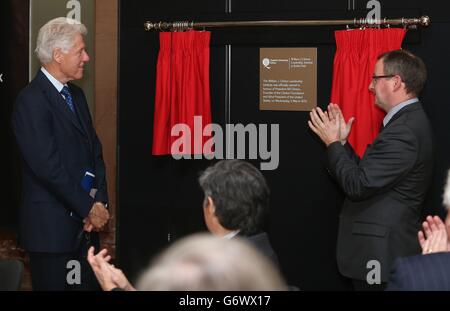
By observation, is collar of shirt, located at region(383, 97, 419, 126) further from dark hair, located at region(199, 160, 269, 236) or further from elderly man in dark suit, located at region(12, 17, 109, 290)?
elderly man in dark suit, located at region(12, 17, 109, 290)

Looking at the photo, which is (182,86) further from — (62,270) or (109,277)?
(109,277)

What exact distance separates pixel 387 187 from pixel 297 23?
1.24m

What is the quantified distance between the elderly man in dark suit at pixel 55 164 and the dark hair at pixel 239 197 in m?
1.29

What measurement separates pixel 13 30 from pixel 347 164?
2.58 m

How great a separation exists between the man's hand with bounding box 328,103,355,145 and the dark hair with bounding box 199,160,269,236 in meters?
1.38

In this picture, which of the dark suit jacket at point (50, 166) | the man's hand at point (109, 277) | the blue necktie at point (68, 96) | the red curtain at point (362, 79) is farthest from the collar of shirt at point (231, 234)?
the red curtain at point (362, 79)

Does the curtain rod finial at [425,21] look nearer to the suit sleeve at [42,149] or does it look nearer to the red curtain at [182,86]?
the red curtain at [182,86]

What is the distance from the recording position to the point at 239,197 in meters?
2.28

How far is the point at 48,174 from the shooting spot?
333cm

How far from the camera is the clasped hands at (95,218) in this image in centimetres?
349

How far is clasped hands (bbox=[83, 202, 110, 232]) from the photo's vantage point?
3490mm
